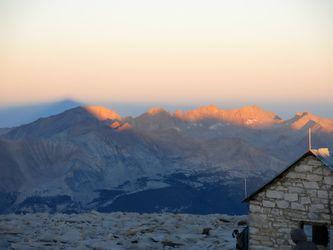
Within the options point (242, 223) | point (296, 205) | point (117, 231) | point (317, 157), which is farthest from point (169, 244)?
point (317, 157)

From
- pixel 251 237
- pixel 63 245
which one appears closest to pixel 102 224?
pixel 63 245

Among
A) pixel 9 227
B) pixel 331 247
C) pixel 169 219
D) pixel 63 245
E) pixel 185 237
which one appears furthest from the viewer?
pixel 169 219

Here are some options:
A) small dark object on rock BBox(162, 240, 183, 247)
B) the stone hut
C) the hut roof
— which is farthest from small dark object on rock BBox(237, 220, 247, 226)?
the hut roof

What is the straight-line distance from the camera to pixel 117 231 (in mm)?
30312

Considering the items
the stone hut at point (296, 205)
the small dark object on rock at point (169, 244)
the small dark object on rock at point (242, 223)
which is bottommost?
the small dark object on rock at point (242, 223)

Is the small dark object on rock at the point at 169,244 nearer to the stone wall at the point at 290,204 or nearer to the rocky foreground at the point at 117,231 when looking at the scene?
the rocky foreground at the point at 117,231

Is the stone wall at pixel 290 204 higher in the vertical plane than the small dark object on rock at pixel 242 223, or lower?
higher

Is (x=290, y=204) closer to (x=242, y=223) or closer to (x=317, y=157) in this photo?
(x=317, y=157)

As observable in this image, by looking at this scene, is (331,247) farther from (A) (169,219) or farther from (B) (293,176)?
(A) (169,219)

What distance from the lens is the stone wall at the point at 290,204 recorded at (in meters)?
19.5

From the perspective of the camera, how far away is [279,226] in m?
20.1

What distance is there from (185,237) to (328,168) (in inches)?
414

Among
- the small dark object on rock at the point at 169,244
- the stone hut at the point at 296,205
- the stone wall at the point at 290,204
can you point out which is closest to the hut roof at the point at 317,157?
the stone hut at the point at 296,205

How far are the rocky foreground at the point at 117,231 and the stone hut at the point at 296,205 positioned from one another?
5091mm
